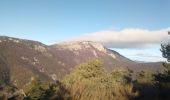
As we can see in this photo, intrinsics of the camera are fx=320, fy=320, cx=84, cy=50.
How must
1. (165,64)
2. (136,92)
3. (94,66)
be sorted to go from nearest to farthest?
1. (136,92)
2. (165,64)
3. (94,66)

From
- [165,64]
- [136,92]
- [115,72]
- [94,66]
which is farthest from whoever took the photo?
[115,72]

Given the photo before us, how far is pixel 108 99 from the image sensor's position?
13680 mm

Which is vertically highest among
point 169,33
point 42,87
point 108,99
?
point 169,33

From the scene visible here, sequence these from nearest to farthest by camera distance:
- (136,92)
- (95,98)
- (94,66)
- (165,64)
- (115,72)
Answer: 1. (95,98)
2. (136,92)
3. (165,64)
4. (94,66)
5. (115,72)

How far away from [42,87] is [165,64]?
16.9 meters

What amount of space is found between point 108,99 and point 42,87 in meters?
31.4

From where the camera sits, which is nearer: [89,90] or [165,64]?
[89,90]

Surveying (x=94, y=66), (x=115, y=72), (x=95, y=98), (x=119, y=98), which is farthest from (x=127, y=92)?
(x=115, y=72)

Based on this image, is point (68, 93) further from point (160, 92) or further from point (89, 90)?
point (160, 92)

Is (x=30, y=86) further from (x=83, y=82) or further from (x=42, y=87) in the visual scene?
(x=83, y=82)

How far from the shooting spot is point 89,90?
14148 mm

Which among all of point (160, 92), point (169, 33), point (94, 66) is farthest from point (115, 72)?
point (160, 92)

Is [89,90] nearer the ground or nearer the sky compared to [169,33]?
nearer the ground

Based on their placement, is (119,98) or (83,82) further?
(83,82)
